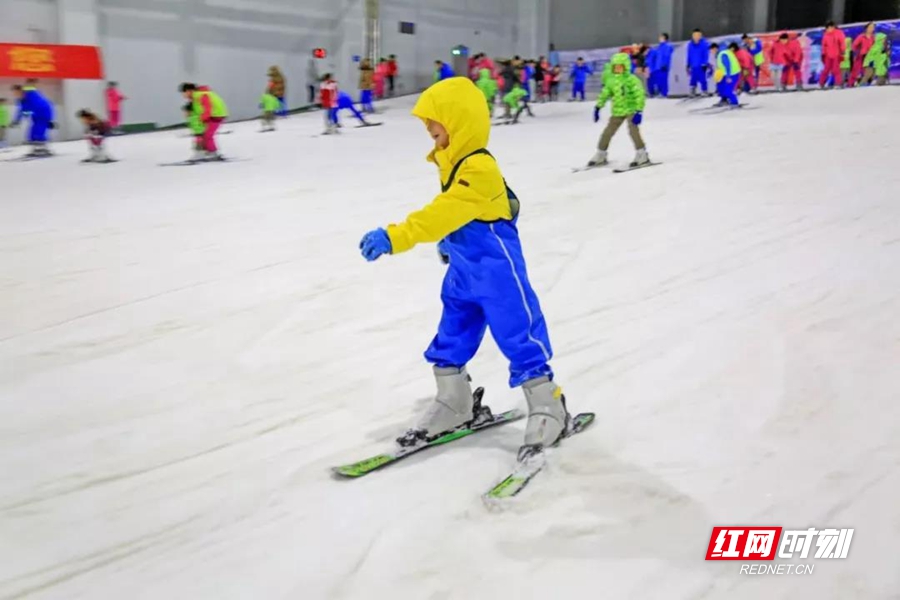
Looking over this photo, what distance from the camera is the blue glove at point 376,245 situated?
2461mm

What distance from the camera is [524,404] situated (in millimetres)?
3527

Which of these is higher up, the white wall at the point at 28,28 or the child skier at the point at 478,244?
the white wall at the point at 28,28

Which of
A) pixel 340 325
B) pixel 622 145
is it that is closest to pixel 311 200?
pixel 340 325

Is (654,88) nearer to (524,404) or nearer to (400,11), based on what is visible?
(400,11)

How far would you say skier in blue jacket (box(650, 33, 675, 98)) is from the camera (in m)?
18.1

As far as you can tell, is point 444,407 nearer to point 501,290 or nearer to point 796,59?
point 501,290

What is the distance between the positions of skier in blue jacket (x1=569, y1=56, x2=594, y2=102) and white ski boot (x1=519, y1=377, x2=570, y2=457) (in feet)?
64.8

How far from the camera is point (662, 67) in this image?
18547 mm

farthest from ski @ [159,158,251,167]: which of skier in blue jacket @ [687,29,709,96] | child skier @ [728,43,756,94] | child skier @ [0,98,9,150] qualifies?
child skier @ [728,43,756,94]

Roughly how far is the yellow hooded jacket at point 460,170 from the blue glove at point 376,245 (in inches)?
3.5

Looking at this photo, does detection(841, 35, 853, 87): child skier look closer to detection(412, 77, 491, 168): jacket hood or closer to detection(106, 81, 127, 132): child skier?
detection(106, 81, 127, 132): child skier

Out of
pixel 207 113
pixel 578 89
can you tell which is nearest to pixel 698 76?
pixel 578 89

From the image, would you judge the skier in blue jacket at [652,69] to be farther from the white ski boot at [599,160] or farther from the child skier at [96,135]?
the child skier at [96,135]

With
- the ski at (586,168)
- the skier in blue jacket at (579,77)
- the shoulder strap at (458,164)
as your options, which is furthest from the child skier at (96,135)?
the skier in blue jacket at (579,77)
